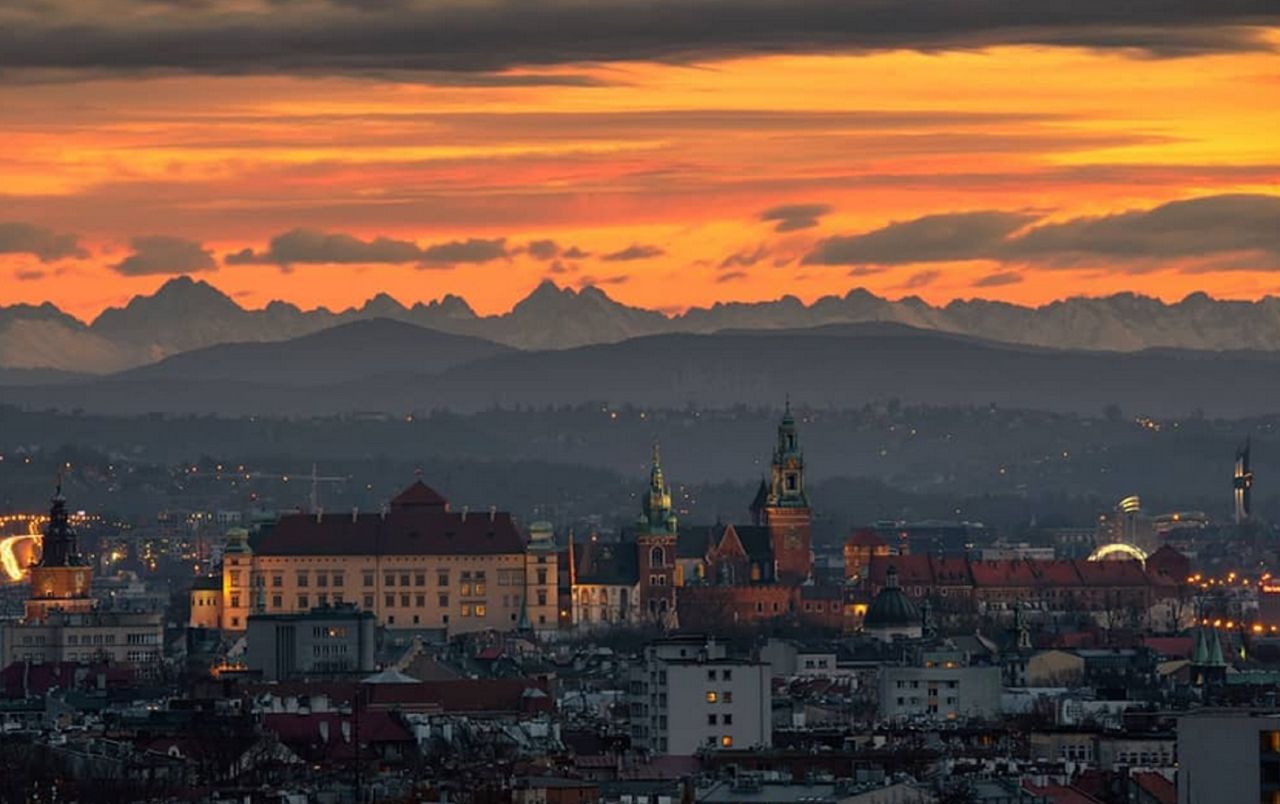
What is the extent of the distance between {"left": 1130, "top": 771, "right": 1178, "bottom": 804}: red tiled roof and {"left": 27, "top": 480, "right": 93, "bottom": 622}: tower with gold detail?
104154 mm

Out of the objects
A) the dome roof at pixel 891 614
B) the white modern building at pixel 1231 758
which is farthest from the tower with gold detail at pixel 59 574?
the white modern building at pixel 1231 758

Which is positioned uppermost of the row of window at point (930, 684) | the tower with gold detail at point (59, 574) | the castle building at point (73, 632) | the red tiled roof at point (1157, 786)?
the tower with gold detail at point (59, 574)

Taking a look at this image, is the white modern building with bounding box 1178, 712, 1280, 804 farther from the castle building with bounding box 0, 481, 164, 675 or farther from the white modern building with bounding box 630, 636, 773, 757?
the castle building with bounding box 0, 481, 164, 675

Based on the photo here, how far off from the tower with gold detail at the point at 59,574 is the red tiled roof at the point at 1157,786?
10415 cm

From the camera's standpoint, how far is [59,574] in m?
190

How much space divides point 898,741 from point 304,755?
11230mm

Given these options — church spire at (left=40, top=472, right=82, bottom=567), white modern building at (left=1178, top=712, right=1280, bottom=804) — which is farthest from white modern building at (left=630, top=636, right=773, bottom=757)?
church spire at (left=40, top=472, right=82, bottom=567)

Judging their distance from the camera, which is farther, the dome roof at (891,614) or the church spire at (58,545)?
the church spire at (58,545)

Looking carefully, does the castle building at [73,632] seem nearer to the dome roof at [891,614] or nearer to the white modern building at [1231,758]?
the dome roof at [891,614]

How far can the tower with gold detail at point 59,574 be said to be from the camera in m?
187

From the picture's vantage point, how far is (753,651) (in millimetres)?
153625

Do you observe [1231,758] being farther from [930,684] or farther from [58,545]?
[58,545]

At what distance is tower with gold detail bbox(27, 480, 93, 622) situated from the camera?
187375 millimetres

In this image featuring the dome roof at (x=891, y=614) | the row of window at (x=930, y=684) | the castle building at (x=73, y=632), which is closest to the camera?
the row of window at (x=930, y=684)
